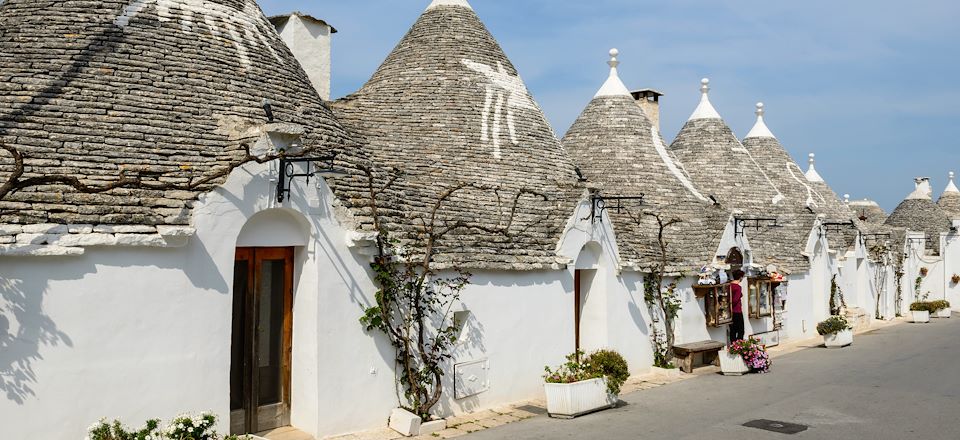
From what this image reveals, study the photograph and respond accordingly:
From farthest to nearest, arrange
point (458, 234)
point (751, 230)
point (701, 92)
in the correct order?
point (701, 92), point (751, 230), point (458, 234)

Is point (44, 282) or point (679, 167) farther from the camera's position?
point (679, 167)

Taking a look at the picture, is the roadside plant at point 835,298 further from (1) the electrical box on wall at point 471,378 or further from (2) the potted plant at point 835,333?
(1) the electrical box on wall at point 471,378

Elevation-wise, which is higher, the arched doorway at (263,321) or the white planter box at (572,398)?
the arched doorway at (263,321)

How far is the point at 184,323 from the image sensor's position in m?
8.03

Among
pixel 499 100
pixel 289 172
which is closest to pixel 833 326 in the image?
pixel 499 100

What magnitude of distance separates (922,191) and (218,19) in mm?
41420

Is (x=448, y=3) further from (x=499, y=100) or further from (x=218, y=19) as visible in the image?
(x=218, y=19)

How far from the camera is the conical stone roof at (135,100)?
777 centimetres

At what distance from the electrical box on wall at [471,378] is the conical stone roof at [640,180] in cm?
507

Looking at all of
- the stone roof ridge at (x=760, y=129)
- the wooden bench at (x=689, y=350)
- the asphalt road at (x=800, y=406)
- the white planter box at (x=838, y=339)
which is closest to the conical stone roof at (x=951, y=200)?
the stone roof ridge at (x=760, y=129)

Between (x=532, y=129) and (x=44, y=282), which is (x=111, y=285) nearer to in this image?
(x=44, y=282)

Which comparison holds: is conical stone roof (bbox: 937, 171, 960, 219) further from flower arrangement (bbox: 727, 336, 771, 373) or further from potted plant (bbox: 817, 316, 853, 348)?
flower arrangement (bbox: 727, 336, 771, 373)

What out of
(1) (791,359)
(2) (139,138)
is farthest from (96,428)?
(1) (791,359)

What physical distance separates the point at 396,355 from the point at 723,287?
10.0 m
